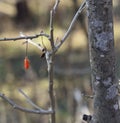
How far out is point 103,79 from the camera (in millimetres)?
1143

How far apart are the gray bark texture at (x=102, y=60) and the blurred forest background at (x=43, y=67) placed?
0.72 m

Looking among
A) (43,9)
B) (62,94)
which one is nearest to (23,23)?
(43,9)

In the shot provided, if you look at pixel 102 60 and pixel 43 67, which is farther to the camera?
pixel 43 67

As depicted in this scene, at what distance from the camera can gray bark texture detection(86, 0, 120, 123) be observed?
43.9 inches

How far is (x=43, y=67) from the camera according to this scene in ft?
7.06

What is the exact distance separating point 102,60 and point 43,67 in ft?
3.40

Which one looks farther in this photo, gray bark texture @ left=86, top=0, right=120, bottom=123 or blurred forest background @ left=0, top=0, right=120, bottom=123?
blurred forest background @ left=0, top=0, right=120, bottom=123

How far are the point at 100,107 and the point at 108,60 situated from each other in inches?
4.3

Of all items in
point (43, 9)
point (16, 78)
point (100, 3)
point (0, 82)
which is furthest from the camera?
point (43, 9)

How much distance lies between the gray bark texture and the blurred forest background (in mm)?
715

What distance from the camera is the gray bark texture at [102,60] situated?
112cm

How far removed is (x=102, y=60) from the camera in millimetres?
1128

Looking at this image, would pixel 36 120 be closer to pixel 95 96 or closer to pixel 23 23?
pixel 95 96

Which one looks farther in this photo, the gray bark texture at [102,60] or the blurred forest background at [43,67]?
the blurred forest background at [43,67]
